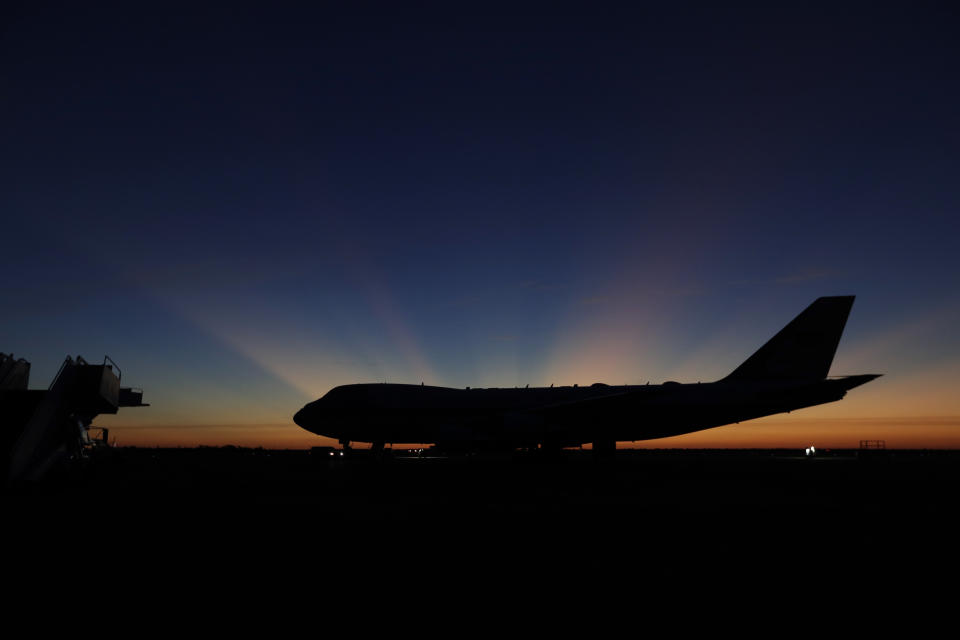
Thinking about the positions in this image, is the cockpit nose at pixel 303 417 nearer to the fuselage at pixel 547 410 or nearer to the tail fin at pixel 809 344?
the fuselage at pixel 547 410

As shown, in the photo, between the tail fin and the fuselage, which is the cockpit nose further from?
the tail fin

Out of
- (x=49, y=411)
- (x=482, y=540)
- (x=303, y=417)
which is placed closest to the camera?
(x=482, y=540)

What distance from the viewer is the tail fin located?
30453mm

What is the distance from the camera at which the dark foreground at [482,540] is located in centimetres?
596

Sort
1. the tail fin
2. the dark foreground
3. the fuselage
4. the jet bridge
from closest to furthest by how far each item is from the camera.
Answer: the dark foreground → the jet bridge → the fuselage → the tail fin

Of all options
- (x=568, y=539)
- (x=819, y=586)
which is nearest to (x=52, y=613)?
(x=568, y=539)

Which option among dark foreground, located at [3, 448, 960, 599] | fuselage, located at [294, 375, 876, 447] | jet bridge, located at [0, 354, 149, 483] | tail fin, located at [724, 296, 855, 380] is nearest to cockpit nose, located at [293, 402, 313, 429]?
fuselage, located at [294, 375, 876, 447]

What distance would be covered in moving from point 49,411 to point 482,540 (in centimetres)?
1584

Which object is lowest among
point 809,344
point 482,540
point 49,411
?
point 482,540

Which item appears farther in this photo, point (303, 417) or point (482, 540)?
point (303, 417)

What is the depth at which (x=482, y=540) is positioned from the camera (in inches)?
323

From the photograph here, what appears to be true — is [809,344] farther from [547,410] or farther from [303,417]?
[303,417]

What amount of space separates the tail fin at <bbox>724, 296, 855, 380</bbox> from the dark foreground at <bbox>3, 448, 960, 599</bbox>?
1652 centimetres

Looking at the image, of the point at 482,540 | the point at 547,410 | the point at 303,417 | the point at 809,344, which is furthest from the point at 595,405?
the point at 482,540
